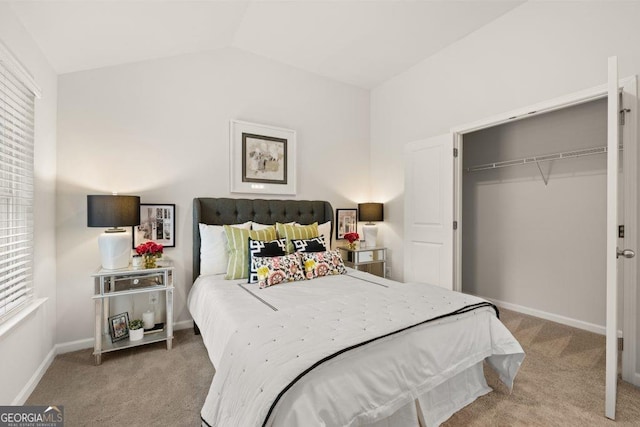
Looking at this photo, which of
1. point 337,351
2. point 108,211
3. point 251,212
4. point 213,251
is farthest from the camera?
point 251,212

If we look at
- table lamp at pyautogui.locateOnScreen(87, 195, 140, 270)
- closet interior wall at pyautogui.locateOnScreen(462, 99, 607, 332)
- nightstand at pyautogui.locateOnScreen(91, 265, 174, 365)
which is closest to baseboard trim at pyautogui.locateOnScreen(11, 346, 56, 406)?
nightstand at pyautogui.locateOnScreen(91, 265, 174, 365)

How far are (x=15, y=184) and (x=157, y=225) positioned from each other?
3.61 ft

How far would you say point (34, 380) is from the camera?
2082 millimetres

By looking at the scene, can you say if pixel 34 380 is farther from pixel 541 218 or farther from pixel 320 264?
pixel 541 218

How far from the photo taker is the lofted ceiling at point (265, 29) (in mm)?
2108

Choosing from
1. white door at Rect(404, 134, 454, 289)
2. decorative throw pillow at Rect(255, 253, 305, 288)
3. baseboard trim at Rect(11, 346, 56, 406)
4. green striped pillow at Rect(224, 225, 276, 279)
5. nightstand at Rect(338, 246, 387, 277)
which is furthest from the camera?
nightstand at Rect(338, 246, 387, 277)

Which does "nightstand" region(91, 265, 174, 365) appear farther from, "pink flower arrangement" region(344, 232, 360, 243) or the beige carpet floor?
"pink flower arrangement" region(344, 232, 360, 243)

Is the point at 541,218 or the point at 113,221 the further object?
the point at 541,218

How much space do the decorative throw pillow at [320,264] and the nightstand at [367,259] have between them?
0.89 meters

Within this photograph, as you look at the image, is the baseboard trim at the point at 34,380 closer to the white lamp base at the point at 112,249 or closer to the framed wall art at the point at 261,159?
the white lamp base at the point at 112,249

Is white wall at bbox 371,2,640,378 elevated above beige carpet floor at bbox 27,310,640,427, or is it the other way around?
white wall at bbox 371,2,640,378

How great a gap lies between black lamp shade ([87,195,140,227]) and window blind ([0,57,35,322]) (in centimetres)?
35

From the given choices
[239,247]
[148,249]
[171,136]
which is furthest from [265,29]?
[148,249]

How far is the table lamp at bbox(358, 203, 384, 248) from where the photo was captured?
405 cm
